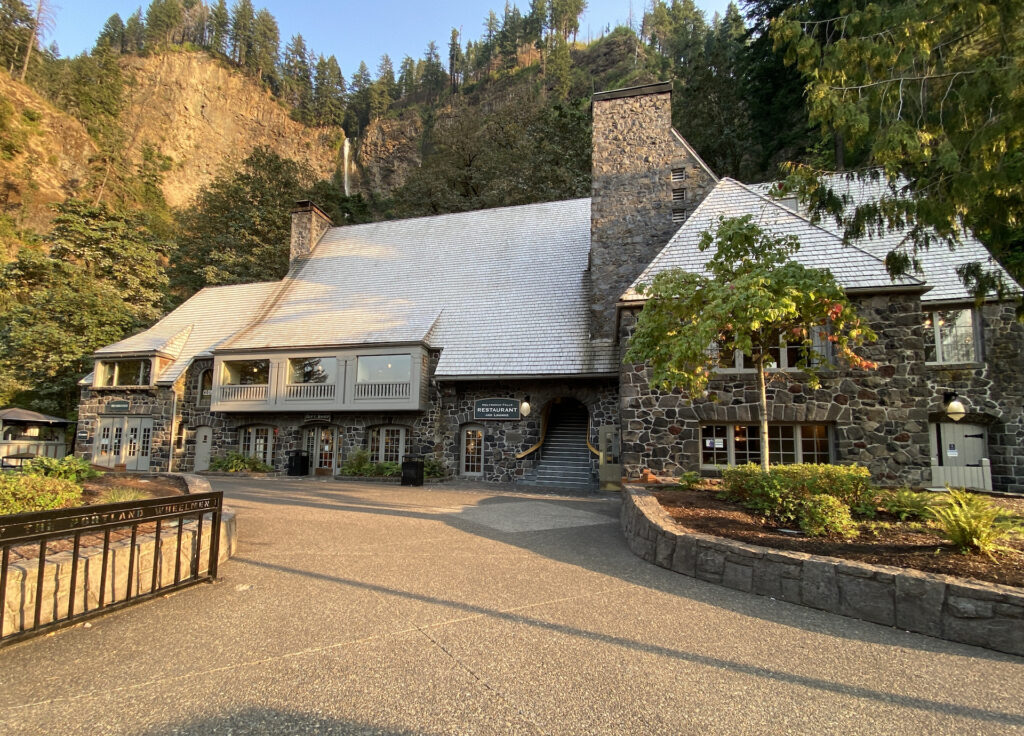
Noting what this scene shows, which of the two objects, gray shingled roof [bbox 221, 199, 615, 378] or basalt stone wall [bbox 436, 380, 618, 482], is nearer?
basalt stone wall [bbox 436, 380, 618, 482]

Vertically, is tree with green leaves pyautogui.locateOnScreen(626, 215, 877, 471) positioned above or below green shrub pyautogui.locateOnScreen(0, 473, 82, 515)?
above

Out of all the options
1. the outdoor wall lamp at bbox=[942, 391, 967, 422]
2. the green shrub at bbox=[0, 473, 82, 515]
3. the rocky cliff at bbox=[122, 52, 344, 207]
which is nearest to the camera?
the green shrub at bbox=[0, 473, 82, 515]

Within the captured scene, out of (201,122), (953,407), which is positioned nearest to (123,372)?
(953,407)

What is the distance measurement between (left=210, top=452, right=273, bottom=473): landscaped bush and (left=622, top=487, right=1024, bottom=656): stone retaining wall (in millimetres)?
16618

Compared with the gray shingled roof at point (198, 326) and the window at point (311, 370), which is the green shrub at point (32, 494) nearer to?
the window at point (311, 370)

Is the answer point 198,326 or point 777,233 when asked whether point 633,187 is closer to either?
point 777,233

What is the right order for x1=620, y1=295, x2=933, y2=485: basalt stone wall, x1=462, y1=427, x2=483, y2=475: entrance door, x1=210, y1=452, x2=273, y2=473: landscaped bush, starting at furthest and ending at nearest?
x1=210, y1=452, x2=273, y2=473: landscaped bush
x1=462, y1=427, x2=483, y2=475: entrance door
x1=620, y1=295, x2=933, y2=485: basalt stone wall

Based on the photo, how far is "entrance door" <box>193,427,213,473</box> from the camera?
66.0 feet

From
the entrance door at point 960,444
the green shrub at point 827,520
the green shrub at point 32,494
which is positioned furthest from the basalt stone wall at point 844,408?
the green shrub at point 32,494

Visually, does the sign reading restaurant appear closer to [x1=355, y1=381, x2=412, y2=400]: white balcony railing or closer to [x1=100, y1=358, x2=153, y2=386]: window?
Result: [x1=355, y1=381, x2=412, y2=400]: white balcony railing

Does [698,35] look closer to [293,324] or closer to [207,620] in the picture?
[293,324]

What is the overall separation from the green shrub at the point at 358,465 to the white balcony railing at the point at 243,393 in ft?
13.1

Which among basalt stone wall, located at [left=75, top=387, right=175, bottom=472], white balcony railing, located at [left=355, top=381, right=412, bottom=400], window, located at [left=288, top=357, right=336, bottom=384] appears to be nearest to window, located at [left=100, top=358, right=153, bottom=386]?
basalt stone wall, located at [left=75, top=387, right=175, bottom=472]

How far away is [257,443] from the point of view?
1952cm
